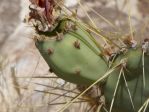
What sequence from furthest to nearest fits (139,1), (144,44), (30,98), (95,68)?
1. (139,1)
2. (30,98)
3. (95,68)
4. (144,44)

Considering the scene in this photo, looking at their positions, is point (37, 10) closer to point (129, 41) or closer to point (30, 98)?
point (129, 41)

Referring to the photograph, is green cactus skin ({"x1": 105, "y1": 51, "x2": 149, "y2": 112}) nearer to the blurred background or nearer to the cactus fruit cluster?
the cactus fruit cluster

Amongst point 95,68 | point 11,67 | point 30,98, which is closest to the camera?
point 95,68

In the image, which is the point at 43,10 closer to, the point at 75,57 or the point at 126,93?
A: the point at 75,57

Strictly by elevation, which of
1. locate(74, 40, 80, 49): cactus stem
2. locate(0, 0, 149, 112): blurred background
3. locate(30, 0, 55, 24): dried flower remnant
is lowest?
locate(0, 0, 149, 112): blurred background

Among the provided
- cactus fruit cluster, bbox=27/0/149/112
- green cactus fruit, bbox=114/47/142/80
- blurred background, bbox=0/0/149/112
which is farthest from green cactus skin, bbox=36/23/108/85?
blurred background, bbox=0/0/149/112

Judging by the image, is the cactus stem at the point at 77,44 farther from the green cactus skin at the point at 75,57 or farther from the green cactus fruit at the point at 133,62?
the green cactus fruit at the point at 133,62

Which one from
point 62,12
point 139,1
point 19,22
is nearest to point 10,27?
point 19,22
